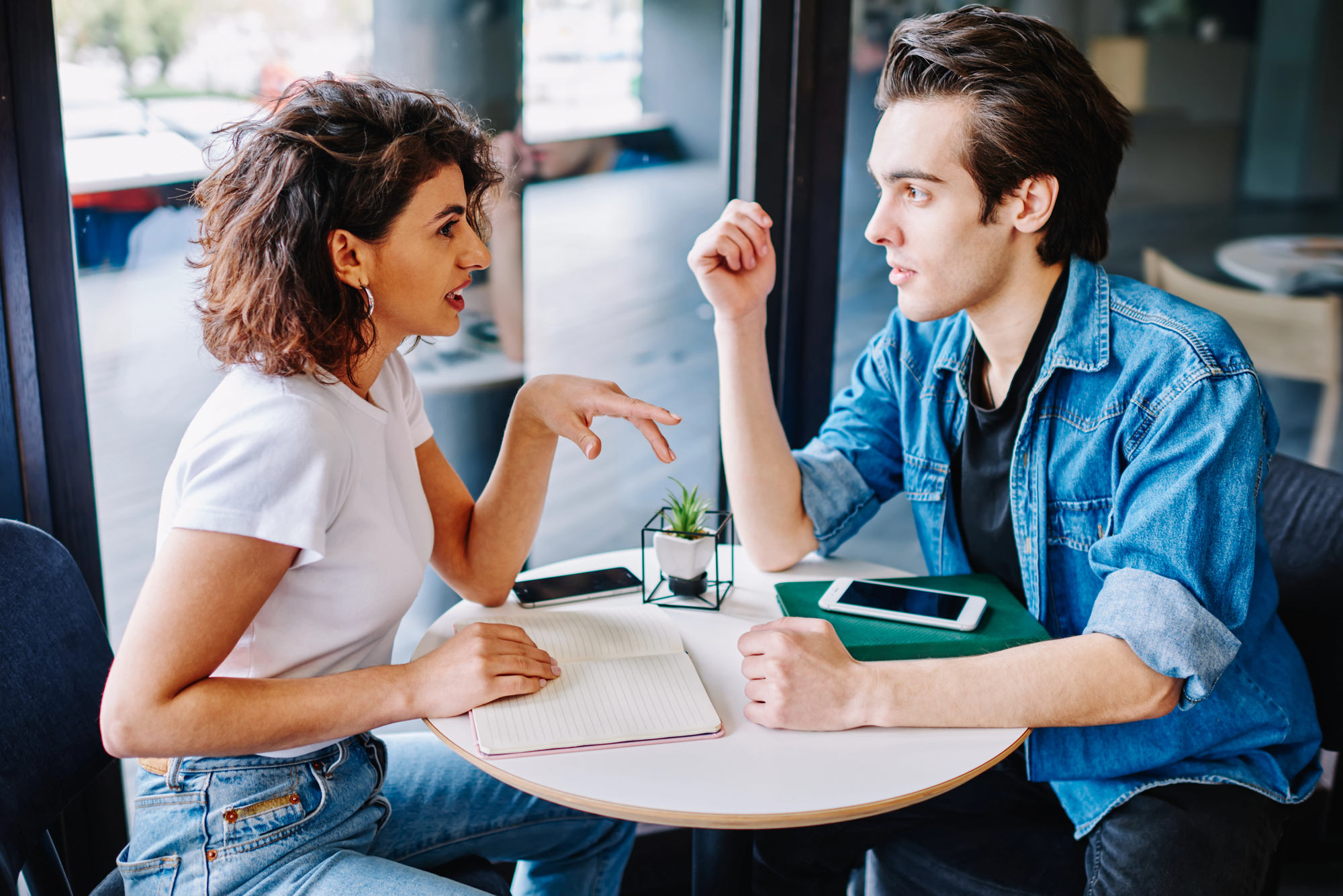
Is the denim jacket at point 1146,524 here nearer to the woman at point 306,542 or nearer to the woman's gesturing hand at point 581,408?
the woman's gesturing hand at point 581,408

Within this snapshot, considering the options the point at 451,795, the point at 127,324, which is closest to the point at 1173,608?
the point at 451,795

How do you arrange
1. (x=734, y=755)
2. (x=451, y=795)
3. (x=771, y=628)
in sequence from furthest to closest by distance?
(x=451, y=795) → (x=771, y=628) → (x=734, y=755)

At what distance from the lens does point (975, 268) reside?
1.51 metres

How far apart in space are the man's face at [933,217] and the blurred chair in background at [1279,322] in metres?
1.72

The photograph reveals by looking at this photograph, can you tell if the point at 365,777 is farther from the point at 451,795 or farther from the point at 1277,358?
the point at 1277,358

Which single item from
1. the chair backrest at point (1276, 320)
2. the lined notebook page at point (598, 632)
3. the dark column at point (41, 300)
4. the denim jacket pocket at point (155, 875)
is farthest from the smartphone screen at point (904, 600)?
the chair backrest at point (1276, 320)

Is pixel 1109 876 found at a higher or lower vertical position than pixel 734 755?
lower

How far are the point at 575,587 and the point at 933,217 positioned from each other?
761 mm

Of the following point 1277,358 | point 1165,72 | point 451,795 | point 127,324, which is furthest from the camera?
point 1277,358

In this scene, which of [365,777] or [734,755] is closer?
[734,755]

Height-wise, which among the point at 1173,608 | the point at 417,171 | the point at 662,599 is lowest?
the point at 662,599

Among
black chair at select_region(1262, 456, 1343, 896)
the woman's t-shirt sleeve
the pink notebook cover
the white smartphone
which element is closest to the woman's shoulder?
the woman's t-shirt sleeve

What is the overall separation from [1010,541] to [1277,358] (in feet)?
6.69

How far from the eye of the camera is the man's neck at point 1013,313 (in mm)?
1541
